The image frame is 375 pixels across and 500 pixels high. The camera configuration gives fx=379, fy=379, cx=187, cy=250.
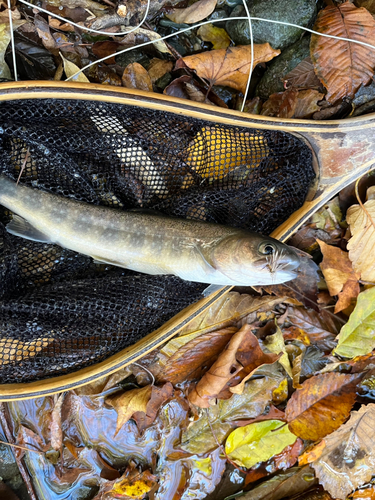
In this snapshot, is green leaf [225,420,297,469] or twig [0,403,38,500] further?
green leaf [225,420,297,469]

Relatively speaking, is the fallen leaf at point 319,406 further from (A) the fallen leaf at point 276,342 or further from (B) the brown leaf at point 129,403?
(B) the brown leaf at point 129,403

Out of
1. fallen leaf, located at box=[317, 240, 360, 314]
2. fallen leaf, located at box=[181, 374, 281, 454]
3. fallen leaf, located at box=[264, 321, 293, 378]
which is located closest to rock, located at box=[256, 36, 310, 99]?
fallen leaf, located at box=[317, 240, 360, 314]

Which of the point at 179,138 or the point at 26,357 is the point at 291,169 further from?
the point at 26,357

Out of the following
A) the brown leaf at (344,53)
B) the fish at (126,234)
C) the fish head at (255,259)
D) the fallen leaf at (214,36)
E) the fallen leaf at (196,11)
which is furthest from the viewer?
the fallen leaf at (214,36)

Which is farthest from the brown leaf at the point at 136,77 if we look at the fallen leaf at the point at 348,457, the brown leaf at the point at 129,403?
the fallen leaf at the point at 348,457

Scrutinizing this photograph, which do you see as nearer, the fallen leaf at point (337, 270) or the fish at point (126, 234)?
the fish at point (126, 234)

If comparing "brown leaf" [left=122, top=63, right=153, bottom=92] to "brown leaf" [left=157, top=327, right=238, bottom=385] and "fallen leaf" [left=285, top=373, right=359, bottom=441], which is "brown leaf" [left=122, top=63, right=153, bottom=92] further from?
"fallen leaf" [left=285, top=373, right=359, bottom=441]

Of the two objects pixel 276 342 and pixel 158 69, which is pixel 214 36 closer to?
pixel 158 69

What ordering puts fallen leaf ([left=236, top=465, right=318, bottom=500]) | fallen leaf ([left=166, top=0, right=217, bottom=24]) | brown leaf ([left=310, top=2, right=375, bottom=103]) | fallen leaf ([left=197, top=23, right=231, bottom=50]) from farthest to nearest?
fallen leaf ([left=236, top=465, right=318, bottom=500]) → fallen leaf ([left=197, top=23, right=231, bottom=50]) → fallen leaf ([left=166, top=0, right=217, bottom=24]) → brown leaf ([left=310, top=2, right=375, bottom=103])
